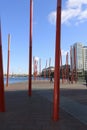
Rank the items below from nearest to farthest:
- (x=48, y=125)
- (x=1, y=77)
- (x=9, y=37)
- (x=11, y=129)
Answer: (x=11, y=129), (x=48, y=125), (x=1, y=77), (x=9, y=37)

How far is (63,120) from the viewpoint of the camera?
41.5 feet

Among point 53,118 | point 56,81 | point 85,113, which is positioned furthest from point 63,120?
point 85,113

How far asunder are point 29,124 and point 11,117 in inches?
71.8

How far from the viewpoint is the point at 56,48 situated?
13352mm

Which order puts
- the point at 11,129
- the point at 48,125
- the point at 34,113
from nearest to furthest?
the point at 11,129 < the point at 48,125 < the point at 34,113

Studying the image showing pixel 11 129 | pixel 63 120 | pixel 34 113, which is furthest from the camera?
pixel 34 113

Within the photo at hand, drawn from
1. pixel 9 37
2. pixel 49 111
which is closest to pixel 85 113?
pixel 49 111

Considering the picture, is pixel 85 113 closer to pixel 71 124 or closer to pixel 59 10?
pixel 71 124

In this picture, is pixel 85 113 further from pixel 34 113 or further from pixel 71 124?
pixel 71 124

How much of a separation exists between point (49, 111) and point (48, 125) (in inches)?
150

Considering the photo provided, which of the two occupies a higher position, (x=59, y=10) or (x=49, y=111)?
(x=59, y=10)

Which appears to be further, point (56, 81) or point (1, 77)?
point (1, 77)

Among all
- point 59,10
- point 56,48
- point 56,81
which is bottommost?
point 56,81

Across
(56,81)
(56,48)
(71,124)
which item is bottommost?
(71,124)
